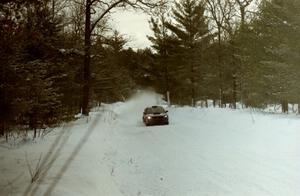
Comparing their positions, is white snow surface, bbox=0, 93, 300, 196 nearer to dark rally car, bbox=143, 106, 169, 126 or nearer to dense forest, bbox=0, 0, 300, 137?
dense forest, bbox=0, 0, 300, 137

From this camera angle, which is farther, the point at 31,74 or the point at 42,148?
the point at 42,148

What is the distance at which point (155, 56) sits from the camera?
58.5 meters

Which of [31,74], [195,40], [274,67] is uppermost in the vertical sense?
[195,40]

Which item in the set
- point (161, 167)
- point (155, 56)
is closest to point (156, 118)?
point (161, 167)

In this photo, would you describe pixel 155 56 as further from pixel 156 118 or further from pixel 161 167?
pixel 161 167

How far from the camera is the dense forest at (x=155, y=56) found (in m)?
8.41

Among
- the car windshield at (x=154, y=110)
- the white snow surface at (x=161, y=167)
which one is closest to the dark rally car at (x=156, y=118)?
the car windshield at (x=154, y=110)

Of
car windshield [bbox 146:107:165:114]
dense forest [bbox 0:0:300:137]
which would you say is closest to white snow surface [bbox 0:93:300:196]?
dense forest [bbox 0:0:300:137]

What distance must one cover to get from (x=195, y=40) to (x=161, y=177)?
41780 mm

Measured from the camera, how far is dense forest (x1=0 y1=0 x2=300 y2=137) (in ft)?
27.6

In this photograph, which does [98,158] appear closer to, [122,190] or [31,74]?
[122,190]

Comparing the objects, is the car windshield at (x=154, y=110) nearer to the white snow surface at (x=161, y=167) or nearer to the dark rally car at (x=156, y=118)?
the dark rally car at (x=156, y=118)

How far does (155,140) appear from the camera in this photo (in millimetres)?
18688

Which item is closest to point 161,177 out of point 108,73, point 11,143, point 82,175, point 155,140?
point 82,175
